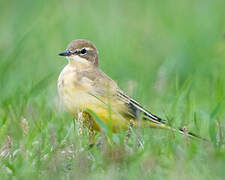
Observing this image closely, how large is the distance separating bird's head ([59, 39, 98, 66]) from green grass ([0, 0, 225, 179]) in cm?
42

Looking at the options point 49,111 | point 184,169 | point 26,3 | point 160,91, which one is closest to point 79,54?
point 49,111

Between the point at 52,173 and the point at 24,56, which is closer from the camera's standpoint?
the point at 52,173

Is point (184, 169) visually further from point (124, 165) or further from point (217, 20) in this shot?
point (217, 20)

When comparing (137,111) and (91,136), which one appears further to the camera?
(137,111)

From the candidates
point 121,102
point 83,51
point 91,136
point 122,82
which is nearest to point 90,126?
point 91,136

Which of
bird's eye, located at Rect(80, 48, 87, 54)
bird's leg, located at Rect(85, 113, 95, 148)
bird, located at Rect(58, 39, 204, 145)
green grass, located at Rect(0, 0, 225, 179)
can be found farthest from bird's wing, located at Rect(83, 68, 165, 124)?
bird's eye, located at Rect(80, 48, 87, 54)

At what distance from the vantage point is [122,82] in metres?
9.33

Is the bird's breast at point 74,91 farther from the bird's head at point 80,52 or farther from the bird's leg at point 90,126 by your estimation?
the bird's head at point 80,52

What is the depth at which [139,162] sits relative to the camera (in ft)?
15.9

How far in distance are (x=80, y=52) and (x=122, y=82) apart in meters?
2.36

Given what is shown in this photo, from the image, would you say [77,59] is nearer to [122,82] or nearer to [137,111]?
[137,111]

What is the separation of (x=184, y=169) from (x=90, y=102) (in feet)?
6.17

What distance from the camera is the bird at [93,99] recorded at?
20.2ft

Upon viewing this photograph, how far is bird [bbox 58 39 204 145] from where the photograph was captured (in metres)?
6.16
